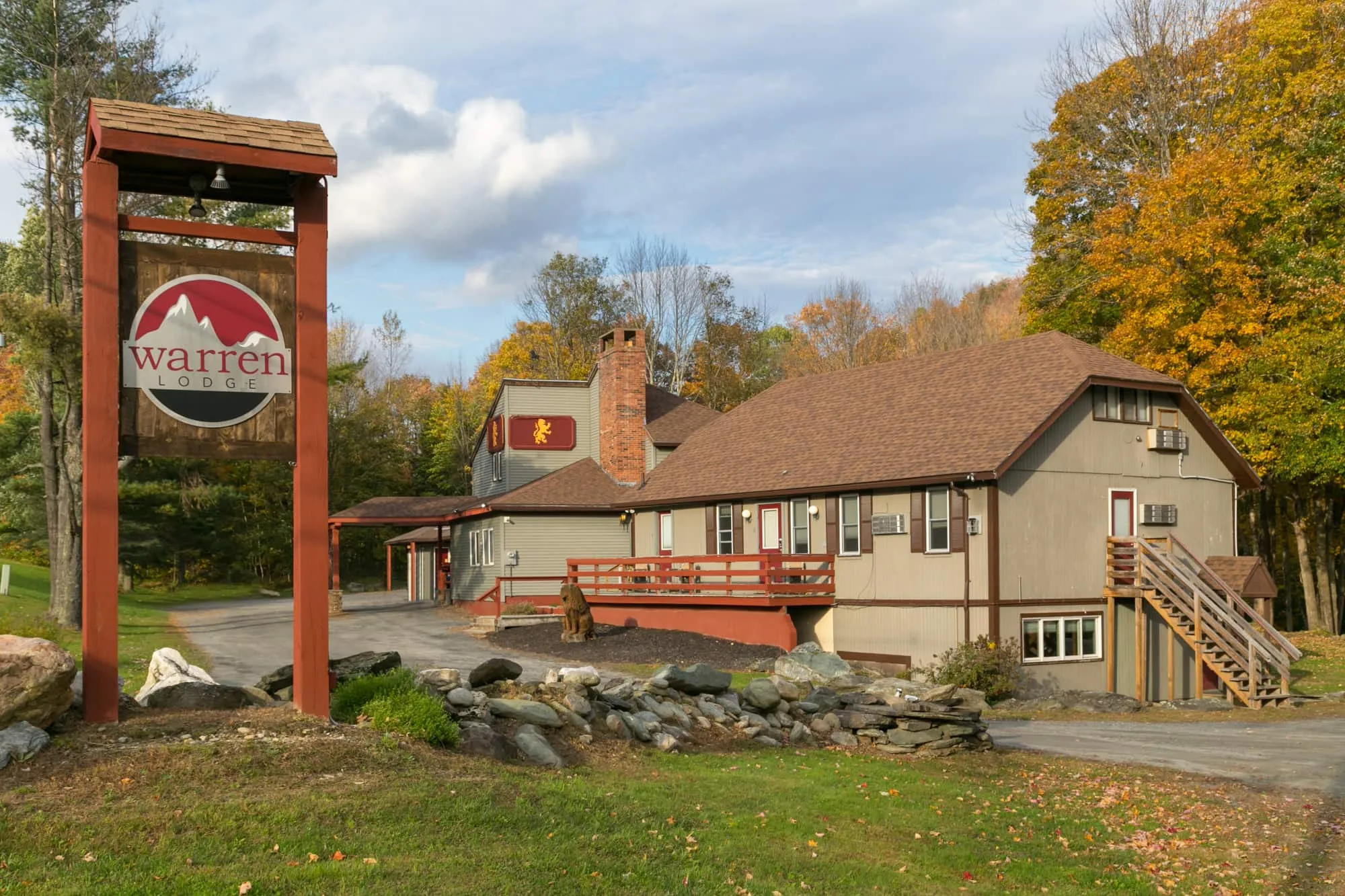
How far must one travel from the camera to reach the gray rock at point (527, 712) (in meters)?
10.6

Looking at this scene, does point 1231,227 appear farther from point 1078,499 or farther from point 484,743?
point 484,743

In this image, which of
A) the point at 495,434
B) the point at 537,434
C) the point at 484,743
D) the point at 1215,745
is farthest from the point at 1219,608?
the point at 495,434

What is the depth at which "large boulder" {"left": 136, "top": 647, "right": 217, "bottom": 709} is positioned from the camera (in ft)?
31.1

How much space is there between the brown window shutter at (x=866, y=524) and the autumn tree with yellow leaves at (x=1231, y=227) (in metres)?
10.7

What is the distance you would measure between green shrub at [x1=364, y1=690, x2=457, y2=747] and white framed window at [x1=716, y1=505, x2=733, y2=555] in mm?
20187

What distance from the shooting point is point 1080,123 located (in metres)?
35.3

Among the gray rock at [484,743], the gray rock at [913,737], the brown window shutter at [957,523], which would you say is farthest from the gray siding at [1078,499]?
the gray rock at [484,743]

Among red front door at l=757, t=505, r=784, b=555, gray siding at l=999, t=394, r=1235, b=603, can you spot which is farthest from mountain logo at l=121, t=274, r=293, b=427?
red front door at l=757, t=505, r=784, b=555

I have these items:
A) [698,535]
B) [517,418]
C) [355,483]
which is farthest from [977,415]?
[355,483]

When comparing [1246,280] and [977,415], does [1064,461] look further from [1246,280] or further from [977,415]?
[1246,280]

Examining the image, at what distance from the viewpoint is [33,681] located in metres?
7.50

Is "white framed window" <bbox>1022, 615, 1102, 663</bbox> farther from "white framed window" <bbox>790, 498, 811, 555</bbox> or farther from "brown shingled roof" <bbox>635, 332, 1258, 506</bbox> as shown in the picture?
"white framed window" <bbox>790, 498, 811, 555</bbox>

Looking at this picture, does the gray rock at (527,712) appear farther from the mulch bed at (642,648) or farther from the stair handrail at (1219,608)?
the stair handrail at (1219,608)

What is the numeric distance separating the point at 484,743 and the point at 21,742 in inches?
134
